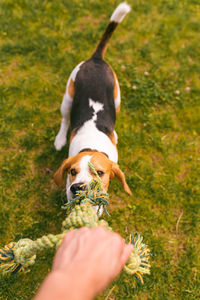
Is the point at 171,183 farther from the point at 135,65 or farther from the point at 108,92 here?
the point at 135,65

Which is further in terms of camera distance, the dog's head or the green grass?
the green grass

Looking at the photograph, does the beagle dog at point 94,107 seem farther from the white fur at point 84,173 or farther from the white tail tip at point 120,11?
the white fur at point 84,173

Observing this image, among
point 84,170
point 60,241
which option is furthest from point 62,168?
point 60,241

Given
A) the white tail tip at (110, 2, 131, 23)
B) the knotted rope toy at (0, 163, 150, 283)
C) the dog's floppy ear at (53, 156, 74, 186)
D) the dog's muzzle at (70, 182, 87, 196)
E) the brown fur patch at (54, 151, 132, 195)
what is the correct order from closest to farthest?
the knotted rope toy at (0, 163, 150, 283) → the dog's muzzle at (70, 182, 87, 196) → the brown fur patch at (54, 151, 132, 195) → the dog's floppy ear at (53, 156, 74, 186) → the white tail tip at (110, 2, 131, 23)

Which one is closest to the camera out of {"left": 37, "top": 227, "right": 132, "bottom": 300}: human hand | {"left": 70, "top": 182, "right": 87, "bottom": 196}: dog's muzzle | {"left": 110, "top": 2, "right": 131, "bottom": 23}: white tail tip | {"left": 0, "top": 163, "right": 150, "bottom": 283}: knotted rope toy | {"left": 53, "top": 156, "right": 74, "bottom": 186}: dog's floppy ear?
{"left": 37, "top": 227, "right": 132, "bottom": 300}: human hand

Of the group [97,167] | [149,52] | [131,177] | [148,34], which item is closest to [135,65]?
[149,52]

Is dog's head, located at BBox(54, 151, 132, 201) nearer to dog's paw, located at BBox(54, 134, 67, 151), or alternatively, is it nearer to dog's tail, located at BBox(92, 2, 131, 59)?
dog's paw, located at BBox(54, 134, 67, 151)

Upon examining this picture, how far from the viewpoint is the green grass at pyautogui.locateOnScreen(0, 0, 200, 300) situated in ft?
11.8

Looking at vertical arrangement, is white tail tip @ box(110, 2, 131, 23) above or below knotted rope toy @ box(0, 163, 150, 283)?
above

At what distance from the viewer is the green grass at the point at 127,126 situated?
141 inches

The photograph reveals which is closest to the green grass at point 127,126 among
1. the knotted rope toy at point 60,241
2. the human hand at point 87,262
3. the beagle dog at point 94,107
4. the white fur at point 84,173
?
the beagle dog at point 94,107

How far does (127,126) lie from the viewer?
15.1 feet

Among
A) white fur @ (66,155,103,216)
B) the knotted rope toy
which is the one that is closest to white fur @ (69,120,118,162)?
white fur @ (66,155,103,216)

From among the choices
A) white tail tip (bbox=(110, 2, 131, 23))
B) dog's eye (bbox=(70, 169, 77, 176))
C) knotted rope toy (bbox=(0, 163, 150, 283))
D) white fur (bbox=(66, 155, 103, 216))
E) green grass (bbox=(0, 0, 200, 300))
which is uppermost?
white tail tip (bbox=(110, 2, 131, 23))
